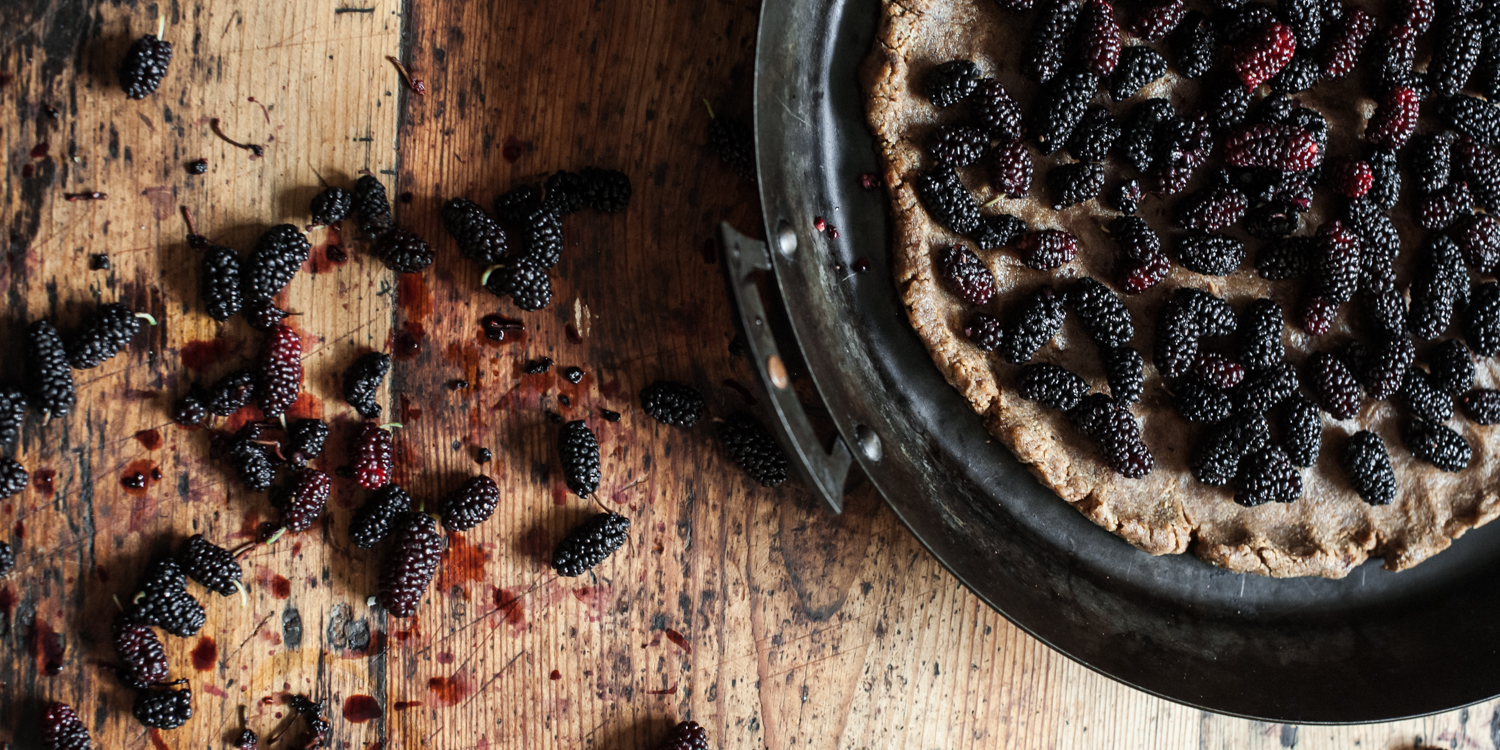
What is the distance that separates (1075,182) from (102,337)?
5.98ft

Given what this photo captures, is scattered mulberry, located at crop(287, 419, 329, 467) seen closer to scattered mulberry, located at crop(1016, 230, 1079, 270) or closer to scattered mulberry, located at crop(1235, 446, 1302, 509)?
scattered mulberry, located at crop(1016, 230, 1079, 270)

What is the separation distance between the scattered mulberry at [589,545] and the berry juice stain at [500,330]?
0.40 m

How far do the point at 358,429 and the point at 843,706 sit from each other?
3.85ft

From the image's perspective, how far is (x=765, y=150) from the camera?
5.05 ft

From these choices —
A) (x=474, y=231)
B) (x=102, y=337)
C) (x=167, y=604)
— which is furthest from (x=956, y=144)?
(x=167, y=604)

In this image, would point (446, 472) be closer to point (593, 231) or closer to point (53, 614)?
point (593, 231)

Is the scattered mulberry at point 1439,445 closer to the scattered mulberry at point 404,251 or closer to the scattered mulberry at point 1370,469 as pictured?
the scattered mulberry at point 1370,469

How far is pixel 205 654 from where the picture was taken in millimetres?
1784

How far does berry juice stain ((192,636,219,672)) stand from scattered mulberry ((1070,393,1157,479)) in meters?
1.77

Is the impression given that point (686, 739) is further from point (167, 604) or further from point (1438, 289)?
point (1438, 289)

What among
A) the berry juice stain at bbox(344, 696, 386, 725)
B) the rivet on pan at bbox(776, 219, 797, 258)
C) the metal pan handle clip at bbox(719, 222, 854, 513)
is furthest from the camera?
the berry juice stain at bbox(344, 696, 386, 725)

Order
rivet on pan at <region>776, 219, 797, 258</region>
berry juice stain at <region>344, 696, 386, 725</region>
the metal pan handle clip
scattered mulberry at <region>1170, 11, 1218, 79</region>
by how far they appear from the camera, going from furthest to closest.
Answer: berry juice stain at <region>344, 696, 386, 725</region> < scattered mulberry at <region>1170, 11, 1218, 79</region> < rivet on pan at <region>776, 219, 797, 258</region> < the metal pan handle clip

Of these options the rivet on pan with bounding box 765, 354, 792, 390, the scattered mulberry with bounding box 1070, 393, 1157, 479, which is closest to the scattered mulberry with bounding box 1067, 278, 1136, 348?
the scattered mulberry with bounding box 1070, 393, 1157, 479

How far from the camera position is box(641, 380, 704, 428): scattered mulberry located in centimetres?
178
